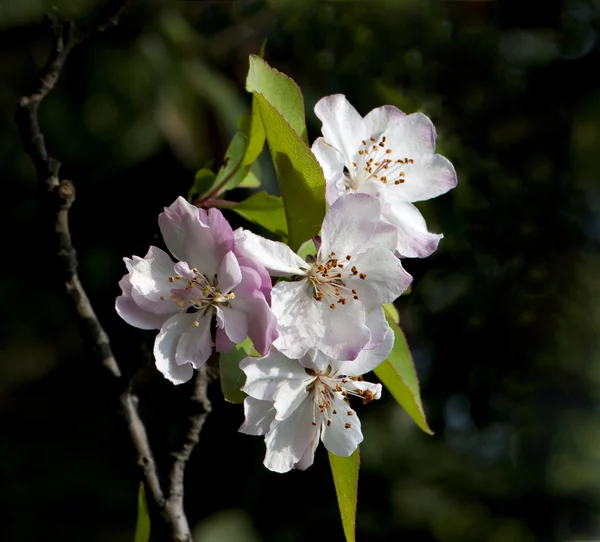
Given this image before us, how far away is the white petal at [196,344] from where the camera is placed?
84 cm

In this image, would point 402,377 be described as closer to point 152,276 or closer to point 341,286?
point 341,286

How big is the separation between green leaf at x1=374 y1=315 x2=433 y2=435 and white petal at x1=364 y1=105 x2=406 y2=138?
10.1 inches

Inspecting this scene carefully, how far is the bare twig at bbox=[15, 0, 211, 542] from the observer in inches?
39.8

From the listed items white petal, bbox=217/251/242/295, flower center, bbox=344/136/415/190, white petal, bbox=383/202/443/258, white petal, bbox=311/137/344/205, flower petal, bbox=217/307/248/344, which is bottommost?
white petal, bbox=383/202/443/258

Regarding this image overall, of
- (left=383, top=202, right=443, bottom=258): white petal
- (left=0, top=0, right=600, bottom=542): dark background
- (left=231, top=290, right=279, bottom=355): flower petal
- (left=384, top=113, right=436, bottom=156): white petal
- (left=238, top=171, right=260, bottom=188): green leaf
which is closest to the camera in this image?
(left=231, top=290, right=279, bottom=355): flower petal

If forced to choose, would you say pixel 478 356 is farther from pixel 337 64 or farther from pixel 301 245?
pixel 301 245

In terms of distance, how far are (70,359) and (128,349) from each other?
521mm

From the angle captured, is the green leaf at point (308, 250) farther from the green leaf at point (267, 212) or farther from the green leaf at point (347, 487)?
the green leaf at point (347, 487)

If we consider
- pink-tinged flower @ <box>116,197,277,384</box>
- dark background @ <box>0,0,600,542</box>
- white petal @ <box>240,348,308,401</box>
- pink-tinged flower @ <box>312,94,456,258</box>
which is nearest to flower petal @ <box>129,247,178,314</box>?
pink-tinged flower @ <box>116,197,277,384</box>

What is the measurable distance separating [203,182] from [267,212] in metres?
0.12

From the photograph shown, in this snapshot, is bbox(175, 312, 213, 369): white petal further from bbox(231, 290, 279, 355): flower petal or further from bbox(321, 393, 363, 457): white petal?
bbox(321, 393, 363, 457): white petal

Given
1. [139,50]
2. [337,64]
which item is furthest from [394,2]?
[139,50]

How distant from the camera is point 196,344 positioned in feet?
2.77

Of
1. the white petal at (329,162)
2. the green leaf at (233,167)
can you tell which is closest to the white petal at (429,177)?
the white petal at (329,162)
